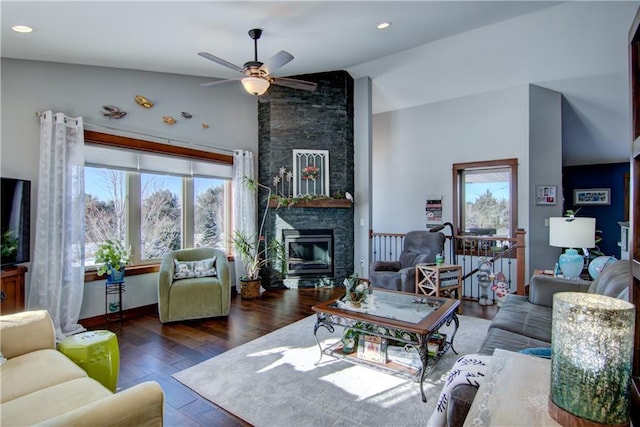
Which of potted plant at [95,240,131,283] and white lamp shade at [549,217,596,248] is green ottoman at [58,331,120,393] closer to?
potted plant at [95,240,131,283]

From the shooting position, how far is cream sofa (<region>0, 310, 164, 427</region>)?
1.13 meters

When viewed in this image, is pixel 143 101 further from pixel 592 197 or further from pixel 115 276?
pixel 592 197

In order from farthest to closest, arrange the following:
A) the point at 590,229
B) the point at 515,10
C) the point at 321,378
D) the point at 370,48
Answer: the point at 370,48 → the point at 515,10 → the point at 590,229 → the point at 321,378

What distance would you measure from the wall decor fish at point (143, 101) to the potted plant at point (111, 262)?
1.81m

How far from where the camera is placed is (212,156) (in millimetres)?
4934

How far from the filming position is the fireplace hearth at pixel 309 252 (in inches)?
216

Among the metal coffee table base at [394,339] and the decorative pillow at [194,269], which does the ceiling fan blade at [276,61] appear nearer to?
the metal coffee table base at [394,339]

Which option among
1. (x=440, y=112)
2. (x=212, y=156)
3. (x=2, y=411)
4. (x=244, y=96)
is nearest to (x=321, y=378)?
(x=2, y=411)

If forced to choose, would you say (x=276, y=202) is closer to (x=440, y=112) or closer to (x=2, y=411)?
(x=440, y=112)

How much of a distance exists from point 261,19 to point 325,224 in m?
3.32

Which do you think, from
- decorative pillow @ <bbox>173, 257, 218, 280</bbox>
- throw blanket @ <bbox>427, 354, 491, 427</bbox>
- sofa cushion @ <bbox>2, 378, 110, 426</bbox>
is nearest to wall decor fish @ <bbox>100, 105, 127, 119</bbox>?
decorative pillow @ <bbox>173, 257, 218, 280</bbox>

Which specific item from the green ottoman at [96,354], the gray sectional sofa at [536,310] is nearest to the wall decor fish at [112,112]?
the green ottoman at [96,354]

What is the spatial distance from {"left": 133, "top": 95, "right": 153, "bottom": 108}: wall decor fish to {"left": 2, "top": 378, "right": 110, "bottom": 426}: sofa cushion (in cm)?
353

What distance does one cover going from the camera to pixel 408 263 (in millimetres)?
4738
